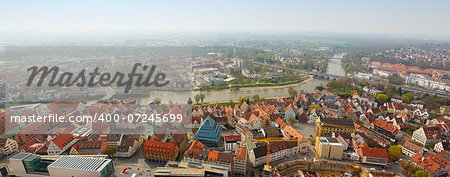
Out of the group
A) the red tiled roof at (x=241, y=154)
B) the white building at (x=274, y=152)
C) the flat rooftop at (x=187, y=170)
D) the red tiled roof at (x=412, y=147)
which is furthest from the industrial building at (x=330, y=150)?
the flat rooftop at (x=187, y=170)

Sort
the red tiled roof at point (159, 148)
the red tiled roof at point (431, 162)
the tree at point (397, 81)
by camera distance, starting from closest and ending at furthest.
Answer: the red tiled roof at point (431, 162), the red tiled roof at point (159, 148), the tree at point (397, 81)

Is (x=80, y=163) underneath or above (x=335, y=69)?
above

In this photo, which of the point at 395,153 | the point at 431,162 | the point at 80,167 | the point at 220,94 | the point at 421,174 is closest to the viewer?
the point at 80,167

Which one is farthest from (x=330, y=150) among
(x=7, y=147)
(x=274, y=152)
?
(x=7, y=147)

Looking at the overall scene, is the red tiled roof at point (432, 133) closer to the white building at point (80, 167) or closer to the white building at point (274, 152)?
the white building at point (274, 152)

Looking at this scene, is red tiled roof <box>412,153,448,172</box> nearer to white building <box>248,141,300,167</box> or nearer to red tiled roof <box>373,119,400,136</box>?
red tiled roof <box>373,119,400,136</box>

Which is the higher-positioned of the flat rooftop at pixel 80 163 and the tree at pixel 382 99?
the flat rooftop at pixel 80 163

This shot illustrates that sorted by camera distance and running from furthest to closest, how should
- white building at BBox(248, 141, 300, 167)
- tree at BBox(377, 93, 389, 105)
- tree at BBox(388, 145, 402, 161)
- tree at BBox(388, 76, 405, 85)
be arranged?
tree at BBox(388, 76, 405, 85) → tree at BBox(377, 93, 389, 105) → tree at BBox(388, 145, 402, 161) → white building at BBox(248, 141, 300, 167)

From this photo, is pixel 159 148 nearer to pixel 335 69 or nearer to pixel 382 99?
pixel 382 99

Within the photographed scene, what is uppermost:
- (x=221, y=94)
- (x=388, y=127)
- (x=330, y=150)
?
(x=388, y=127)

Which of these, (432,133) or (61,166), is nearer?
(61,166)

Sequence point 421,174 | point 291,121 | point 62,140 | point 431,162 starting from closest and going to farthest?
point 421,174, point 431,162, point 62,140, point 291,121

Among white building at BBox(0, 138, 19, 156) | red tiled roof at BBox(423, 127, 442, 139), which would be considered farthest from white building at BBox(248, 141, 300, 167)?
white building at BBox(0, 138, 19, 156)
